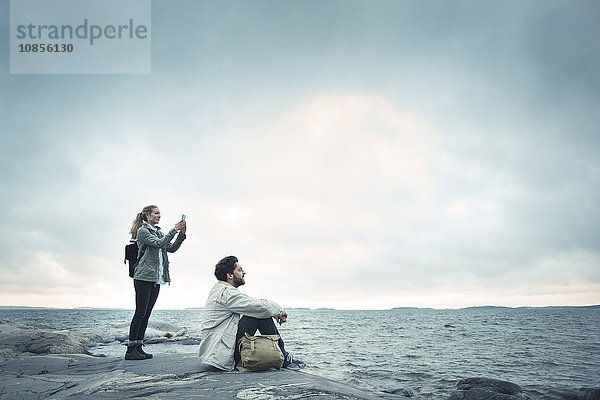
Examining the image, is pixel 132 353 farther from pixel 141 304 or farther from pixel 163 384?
pixel 163 384

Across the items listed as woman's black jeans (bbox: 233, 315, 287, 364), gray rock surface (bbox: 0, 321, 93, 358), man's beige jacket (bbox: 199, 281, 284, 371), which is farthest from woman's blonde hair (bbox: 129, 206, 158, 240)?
gray rock surface (bbox: 0, 321, 93, 358)

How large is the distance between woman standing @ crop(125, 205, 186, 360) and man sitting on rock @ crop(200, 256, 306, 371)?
1.47m

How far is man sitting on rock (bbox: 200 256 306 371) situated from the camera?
18.0 ft

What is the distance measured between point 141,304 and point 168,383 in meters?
2.06

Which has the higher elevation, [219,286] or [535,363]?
[219,286]

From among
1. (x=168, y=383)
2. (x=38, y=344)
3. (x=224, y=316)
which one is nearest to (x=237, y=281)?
(x=224, y=316)

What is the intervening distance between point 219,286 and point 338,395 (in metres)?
2.40

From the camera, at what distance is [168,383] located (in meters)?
5.06

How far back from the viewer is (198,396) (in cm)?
432

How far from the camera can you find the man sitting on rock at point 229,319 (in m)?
5.50

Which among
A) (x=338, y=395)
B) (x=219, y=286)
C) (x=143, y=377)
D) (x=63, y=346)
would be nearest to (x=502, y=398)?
(x=338, y=395)

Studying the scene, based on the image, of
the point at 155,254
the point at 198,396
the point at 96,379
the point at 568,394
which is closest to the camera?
the point at 198,396

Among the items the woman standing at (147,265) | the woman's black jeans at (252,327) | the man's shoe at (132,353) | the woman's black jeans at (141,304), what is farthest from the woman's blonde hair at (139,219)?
the woman's black jeans at (252,327)

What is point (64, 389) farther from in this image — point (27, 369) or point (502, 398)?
point (502, 398)
